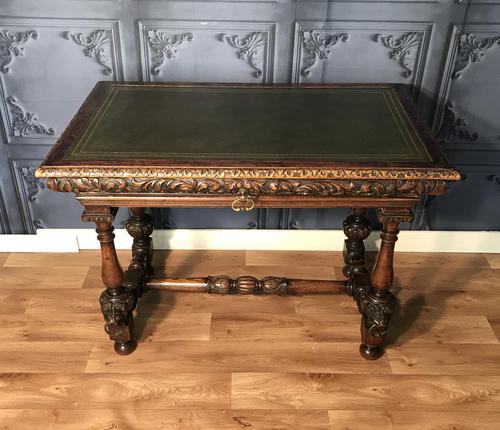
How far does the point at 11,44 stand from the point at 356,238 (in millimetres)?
1691

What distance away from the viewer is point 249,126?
1899 millimetres

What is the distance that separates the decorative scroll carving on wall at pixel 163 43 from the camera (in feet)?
7.29

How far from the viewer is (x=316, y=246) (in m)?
2.77

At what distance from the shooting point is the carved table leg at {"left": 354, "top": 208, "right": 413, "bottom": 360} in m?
1.82

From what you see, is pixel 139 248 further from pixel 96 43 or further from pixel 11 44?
pixel 11 44

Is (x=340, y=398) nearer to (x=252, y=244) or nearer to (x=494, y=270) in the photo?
(x=252, y=244)

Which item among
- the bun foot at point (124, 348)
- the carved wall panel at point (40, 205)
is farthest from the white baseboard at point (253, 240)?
the bun foot at point (124, 348)

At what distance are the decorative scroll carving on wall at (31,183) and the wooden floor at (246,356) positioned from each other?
1.12 feet

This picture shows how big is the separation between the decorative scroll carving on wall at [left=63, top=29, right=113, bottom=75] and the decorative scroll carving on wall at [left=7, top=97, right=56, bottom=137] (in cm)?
39

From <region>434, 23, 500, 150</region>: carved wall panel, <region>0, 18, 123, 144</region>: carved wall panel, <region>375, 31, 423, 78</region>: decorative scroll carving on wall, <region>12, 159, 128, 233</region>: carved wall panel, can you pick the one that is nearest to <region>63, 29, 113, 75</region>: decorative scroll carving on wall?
<region>0, 18, 123, 144</region>: carved wall panel

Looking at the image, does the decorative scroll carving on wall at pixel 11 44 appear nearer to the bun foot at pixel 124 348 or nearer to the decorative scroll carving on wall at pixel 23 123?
the decorative scroll carving on wall at pixel 23 123

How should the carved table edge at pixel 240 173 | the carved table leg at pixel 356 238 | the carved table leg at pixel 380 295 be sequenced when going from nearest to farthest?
the carved table edge at pixel 240 173, the carved table leg at pixel 380 295, the carved table leg at pixel 356 238

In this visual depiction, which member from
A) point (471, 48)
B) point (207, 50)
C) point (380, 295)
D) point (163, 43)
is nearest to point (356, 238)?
point (380, 295)

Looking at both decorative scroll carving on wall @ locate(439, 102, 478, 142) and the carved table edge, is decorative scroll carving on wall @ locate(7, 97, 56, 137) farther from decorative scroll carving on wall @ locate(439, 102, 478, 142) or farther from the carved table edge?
decorative scroll carving on wall @ locate(439, 102, 478, 142)
